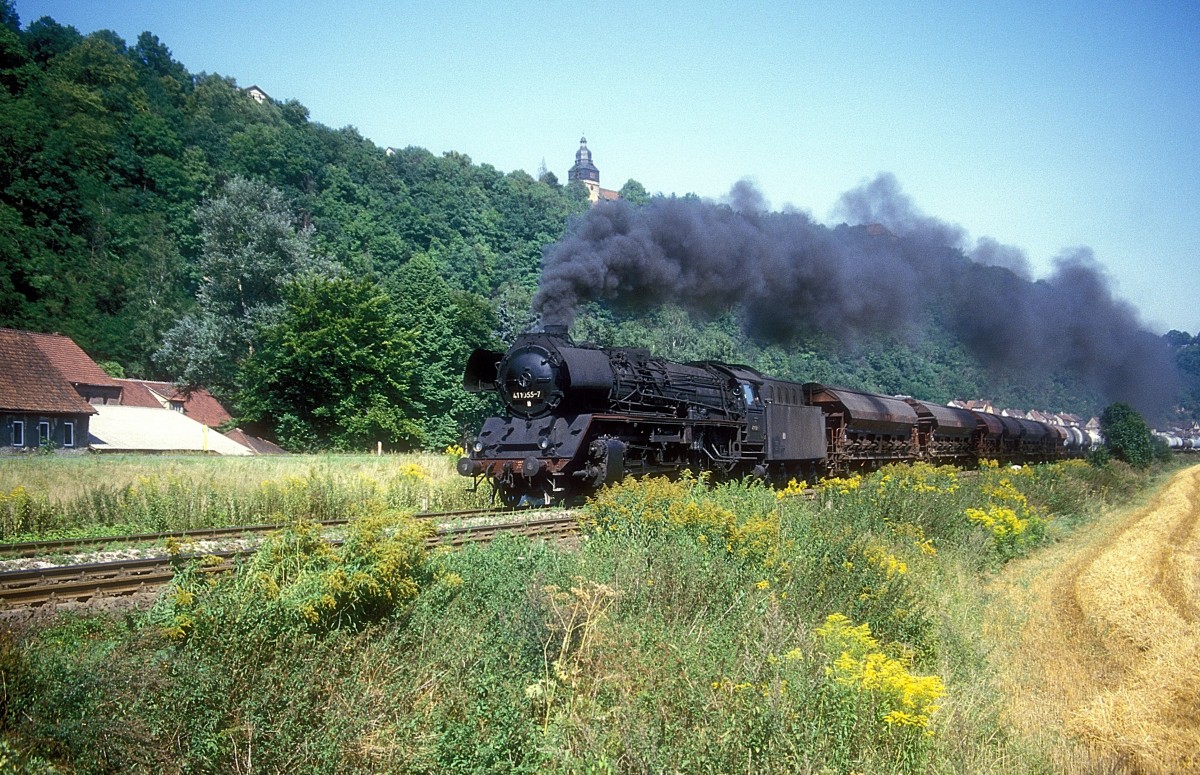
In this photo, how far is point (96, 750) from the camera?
4402 mm

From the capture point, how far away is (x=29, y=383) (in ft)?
101

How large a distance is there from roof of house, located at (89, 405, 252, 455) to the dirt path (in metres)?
32.9

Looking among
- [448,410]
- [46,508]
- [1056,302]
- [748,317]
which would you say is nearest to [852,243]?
[748,317]

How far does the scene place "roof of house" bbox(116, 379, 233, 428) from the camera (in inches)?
1906

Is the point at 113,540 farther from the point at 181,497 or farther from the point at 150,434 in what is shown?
the point at 150,434

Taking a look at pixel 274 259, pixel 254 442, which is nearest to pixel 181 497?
pixel 254 442

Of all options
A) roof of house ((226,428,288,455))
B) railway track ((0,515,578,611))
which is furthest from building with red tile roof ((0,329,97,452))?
railway track ((0,515,578,611))

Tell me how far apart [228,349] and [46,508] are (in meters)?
43.0

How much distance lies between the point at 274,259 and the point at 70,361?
14.9 meters

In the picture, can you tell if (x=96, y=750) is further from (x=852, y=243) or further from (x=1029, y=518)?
(x=852, y=243)

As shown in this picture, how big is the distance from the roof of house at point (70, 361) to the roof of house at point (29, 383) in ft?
32.8

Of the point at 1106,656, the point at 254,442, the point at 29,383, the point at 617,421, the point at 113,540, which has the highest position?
the point at 29,383

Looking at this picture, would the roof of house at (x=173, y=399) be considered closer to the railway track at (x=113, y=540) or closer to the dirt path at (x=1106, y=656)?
the railway track at (x=113, y=540)

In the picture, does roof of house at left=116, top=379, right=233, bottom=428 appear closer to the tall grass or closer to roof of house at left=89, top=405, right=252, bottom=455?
roof of house at left=89, top=405, right=252, bottom=455
